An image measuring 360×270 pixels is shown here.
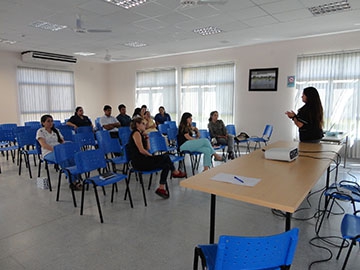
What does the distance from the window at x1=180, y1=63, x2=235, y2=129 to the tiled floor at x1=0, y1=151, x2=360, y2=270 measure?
4872 millimetres

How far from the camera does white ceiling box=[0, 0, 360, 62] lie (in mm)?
4375

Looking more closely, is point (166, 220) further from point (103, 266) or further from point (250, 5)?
point (250, 5)

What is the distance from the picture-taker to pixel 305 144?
11.7ft

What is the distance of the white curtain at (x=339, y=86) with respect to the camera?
246 inches

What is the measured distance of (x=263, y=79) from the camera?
757 centimetres

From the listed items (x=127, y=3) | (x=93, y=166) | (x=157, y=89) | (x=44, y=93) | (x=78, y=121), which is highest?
(x=127, y=3)

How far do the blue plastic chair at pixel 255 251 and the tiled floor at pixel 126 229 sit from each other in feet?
3.77

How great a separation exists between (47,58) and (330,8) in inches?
323

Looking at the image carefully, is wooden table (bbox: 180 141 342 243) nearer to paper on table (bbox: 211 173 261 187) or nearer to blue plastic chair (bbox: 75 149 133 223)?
paper on table (bbox: 211 173 261 187)

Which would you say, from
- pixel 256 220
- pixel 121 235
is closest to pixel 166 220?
pixel 121 235

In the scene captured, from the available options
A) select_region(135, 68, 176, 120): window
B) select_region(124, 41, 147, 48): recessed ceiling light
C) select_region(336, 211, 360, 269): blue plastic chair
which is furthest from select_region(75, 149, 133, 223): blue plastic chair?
select_region(135, 68, 176, 120): window

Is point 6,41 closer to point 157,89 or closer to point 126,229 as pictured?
point 157,89

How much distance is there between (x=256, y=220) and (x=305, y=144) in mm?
1302

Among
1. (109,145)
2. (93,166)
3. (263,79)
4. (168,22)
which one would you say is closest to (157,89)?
(263,79)
